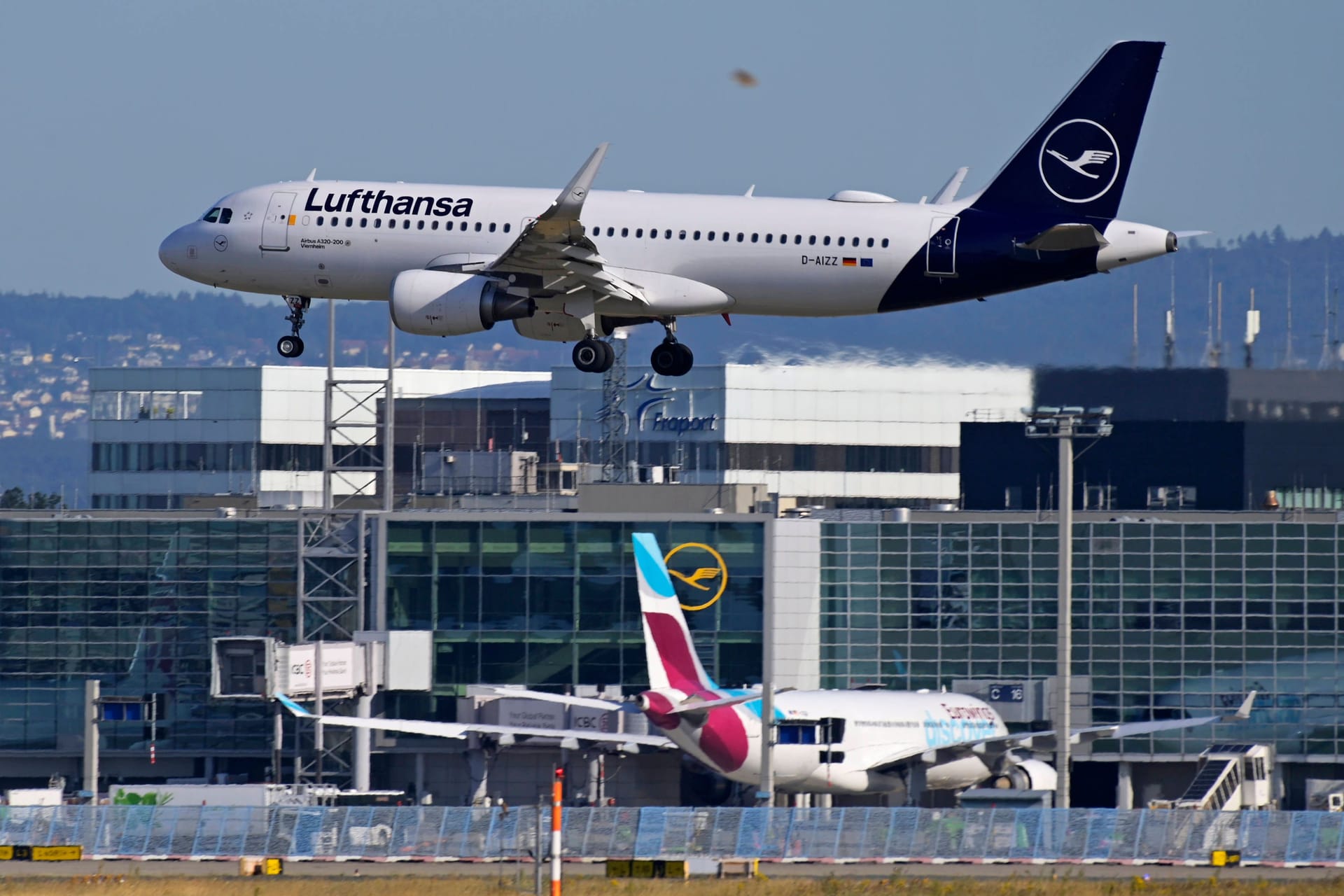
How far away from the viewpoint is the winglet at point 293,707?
205 feet

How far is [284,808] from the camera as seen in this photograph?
164 feet

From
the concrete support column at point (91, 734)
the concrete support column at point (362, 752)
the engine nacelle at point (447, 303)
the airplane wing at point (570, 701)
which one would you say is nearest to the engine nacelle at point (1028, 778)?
the airplane wing at point (570, 701)

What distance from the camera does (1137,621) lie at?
3093 inches

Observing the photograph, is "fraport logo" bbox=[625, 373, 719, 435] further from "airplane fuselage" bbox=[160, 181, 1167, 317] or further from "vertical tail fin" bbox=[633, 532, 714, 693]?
"airplane fuselage" bbox=[160, 181, 1167, 317]

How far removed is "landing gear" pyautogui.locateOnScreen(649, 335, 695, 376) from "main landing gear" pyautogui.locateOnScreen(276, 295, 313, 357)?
9.12 metres

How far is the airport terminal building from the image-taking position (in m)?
77.8

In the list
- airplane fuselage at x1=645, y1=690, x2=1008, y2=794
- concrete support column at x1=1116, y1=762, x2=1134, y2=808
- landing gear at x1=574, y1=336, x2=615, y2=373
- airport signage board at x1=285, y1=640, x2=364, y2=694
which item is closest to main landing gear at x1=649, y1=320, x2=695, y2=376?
landing gear at x1=574, y1=336, x2=615, y2=373

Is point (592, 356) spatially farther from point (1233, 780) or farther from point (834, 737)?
point (1233, 780)

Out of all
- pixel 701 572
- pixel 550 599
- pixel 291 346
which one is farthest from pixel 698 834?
pixel 550 599

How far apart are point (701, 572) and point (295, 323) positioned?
27597 mm

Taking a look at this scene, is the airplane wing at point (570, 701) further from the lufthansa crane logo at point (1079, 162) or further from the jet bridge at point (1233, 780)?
the lufthansa crane logo at point (1079, 162)

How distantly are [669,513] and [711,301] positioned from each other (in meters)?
31.1

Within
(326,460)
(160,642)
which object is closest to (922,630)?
(326,460)

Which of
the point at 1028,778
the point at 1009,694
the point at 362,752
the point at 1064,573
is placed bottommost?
the point at 362,752
